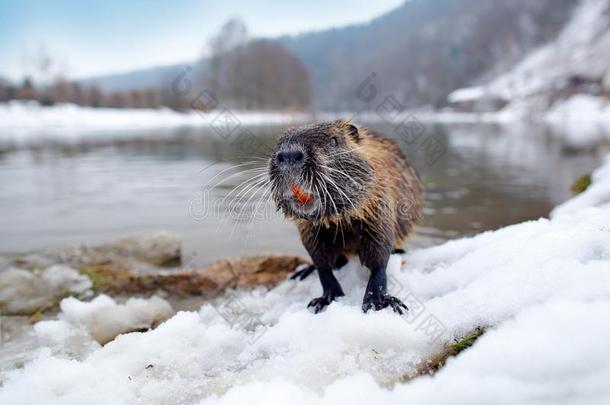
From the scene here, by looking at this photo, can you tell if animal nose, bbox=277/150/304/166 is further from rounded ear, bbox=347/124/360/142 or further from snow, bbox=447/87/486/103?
snow, bbox=447/87/486/103

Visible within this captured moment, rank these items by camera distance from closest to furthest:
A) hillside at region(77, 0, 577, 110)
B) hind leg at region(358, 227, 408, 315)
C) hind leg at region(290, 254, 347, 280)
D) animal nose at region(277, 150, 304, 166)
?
1. animal nose at region(277, 150, 304, 166)
2. hind leg at region(358, 227, 408, 315)
3. hind leg at region(290, 254, 347, 280)
4. hillside at region(77, 0, 577, 110)

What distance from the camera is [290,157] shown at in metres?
2.70

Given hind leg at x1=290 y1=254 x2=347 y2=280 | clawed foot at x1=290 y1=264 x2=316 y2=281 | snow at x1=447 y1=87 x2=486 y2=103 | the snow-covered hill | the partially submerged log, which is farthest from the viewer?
snow at x1=447 y1=87 x2=486 y2=103

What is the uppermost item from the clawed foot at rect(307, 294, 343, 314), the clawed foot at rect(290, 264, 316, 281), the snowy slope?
the snowy slope

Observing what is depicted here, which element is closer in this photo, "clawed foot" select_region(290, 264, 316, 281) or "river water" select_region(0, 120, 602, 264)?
"clawed foot" select_region(290, 264, 316, 281)

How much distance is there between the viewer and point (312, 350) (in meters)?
2.31

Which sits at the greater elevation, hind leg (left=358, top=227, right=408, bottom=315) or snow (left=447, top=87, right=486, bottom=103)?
snow (left=447, top=87, right=486, bottom=103)

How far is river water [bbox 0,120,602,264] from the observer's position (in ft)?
22.0

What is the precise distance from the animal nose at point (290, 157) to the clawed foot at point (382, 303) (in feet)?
3.47

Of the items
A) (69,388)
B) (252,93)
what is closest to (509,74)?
(252,93)

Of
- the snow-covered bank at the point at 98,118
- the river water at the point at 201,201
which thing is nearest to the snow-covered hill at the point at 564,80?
the snow-covered bank at the point at 98,118

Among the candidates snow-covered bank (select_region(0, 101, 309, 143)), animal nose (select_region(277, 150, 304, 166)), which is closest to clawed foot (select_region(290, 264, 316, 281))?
animal nose (select_region(277, 150, 304, 166))

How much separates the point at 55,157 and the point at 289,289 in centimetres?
1683

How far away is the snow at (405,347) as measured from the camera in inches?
64.3
